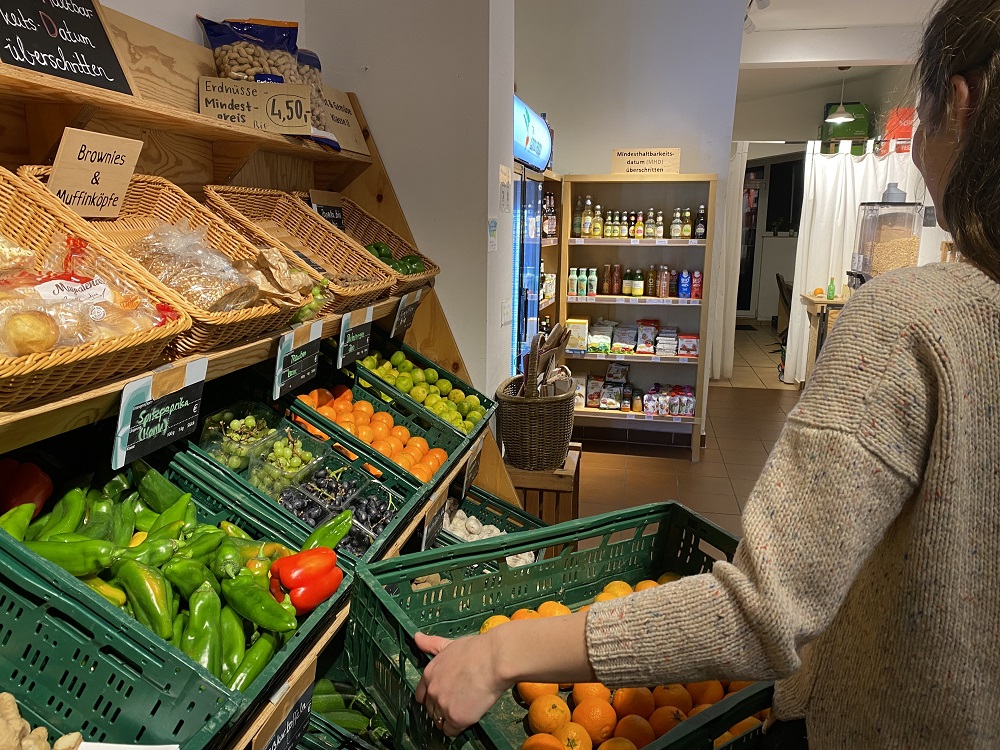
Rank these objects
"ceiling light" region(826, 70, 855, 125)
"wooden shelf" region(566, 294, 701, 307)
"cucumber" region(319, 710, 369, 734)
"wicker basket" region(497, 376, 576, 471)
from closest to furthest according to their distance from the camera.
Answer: "cucumber" region(319, 710, 369, 734) < "wicker basket" region(497, 376, 576, 471) < "wooden shelf" region(566, 294, 701, 307) < "ceiling light" region(826, 70, 855, 125)

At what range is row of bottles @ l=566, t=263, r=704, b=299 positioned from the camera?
590 cm

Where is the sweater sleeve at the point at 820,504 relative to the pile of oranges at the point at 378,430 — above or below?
above

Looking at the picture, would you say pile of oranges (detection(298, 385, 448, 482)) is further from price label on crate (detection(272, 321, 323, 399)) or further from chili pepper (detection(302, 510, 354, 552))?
chili pepper (detection(302, 510, 354, 552))

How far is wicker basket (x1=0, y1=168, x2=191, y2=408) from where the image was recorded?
1.00 metres

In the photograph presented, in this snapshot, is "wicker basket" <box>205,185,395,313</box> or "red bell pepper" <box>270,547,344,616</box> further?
"wicker basket" <box>205,185,395,313</box>

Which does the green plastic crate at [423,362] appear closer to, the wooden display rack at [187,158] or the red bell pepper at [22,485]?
the wooden display rack at [187,158]

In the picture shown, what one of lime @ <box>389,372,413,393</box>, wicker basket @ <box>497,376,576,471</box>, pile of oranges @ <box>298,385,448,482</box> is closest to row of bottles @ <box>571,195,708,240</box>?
wicker basket @ <box>497,376,576,471</box>

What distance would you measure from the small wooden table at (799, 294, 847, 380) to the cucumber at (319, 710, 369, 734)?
21.7 ft

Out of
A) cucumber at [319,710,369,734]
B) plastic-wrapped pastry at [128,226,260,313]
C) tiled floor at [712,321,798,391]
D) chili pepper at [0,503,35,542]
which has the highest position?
plastic-wrapped pastry at [128,226,260,313]

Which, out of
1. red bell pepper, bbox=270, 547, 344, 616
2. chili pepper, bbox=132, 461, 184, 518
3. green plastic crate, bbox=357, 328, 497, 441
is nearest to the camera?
red bell pepper, bbox=270, 547, 344, 616

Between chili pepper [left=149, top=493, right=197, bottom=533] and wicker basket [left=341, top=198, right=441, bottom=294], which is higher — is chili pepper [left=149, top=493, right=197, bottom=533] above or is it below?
below

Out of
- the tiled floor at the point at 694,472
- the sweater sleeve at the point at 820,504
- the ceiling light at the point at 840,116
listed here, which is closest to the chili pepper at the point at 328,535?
the sweater sleeve at the point at 820,504

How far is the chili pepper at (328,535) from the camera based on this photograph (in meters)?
1.63

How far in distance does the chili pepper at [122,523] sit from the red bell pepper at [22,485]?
13cm
